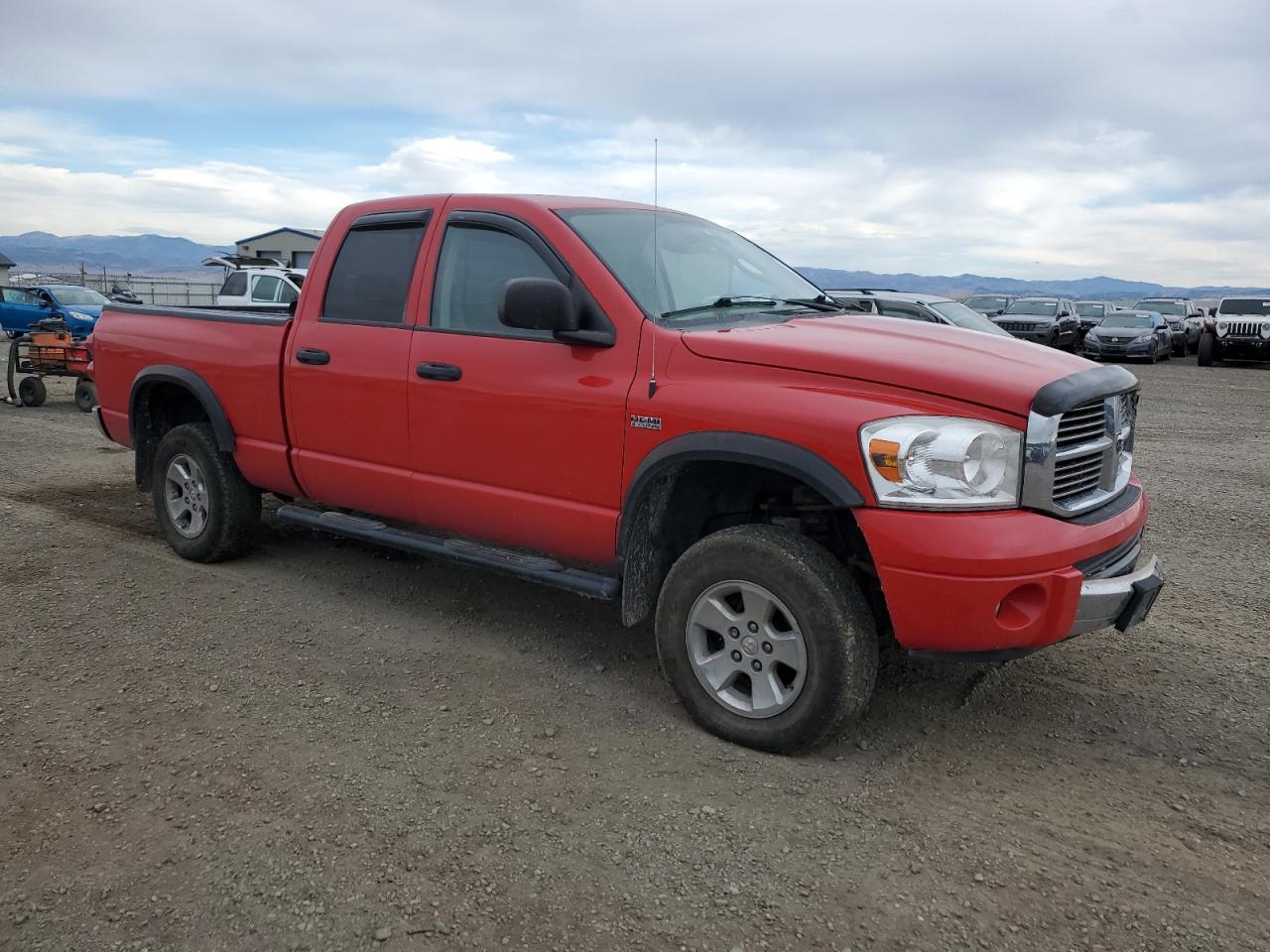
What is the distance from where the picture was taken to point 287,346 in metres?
5.02

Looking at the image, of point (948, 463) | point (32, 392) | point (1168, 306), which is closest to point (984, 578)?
point (948, 463)

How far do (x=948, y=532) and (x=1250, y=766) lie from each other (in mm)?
1533

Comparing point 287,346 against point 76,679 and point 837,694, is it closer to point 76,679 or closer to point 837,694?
point 76,679

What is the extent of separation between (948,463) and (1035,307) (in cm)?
2639

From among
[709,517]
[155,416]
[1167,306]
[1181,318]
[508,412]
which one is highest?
[1167,306]

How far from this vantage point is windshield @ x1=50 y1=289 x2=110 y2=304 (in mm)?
22984

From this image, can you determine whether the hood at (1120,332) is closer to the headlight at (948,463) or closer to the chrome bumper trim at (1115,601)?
the chrome bumper trim at (1115,601)

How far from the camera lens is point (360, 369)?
464 centimetres

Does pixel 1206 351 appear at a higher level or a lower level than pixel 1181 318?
lower

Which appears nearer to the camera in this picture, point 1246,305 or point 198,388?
point 198,388

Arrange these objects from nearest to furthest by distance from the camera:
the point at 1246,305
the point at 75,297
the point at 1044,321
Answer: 1. the point at 75,297
2. the point at 1246,305
3. the point at 1044,321

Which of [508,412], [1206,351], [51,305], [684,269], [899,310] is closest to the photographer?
[508,412]

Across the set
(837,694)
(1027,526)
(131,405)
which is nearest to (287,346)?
(131,405)

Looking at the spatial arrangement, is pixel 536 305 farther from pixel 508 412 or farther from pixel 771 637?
pixel 771 637
